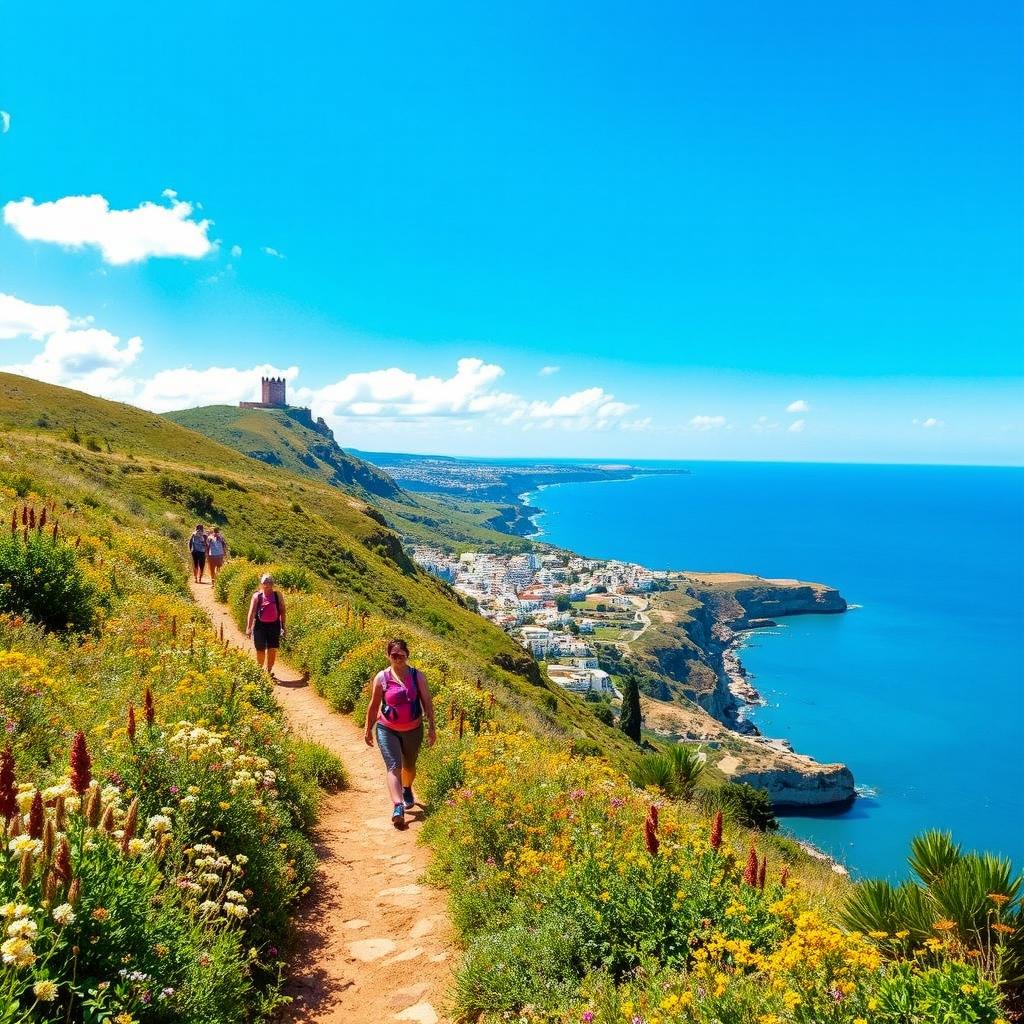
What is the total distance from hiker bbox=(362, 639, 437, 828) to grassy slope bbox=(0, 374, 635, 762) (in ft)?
28.3

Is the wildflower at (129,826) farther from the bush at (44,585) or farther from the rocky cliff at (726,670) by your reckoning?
the rocky cliff at (726,670)

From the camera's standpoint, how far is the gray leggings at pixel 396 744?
24.8ft

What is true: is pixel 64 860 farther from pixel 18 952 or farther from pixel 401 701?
pixel 401 701

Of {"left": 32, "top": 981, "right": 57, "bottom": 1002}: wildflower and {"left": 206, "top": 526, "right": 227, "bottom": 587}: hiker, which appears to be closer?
{"left": 32, "top": 981, "right": 57, "bottom": 1002}: wildflower

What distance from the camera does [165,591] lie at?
13.5 m

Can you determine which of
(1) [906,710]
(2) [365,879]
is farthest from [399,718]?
(1) [906,710]

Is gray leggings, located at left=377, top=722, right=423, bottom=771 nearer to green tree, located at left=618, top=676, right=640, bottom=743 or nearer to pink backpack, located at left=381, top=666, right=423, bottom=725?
pink backpack, located at left=381, top=666, right=423, bottom=725

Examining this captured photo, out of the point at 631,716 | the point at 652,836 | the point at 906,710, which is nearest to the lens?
the point at 652,836

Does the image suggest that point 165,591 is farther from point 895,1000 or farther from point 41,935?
point 895,1000

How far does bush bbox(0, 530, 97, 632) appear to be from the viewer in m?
8.62

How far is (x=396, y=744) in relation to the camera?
7574 millimetres

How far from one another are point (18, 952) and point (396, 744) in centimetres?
546

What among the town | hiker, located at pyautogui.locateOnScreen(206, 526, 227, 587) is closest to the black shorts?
hiker, located at pyautogui.locateOnScreen(206, 526, 227, 587)

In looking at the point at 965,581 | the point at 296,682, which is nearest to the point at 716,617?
the point at 965,581
